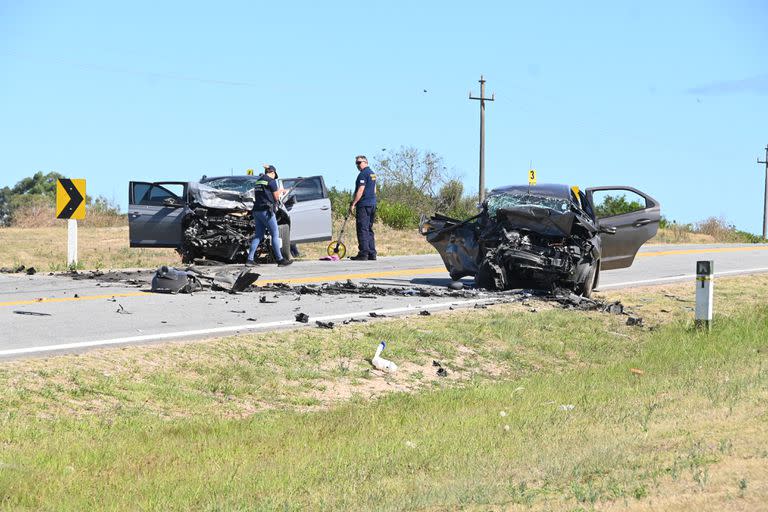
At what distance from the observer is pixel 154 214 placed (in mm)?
19969

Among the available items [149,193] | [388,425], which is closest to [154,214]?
[149,193]

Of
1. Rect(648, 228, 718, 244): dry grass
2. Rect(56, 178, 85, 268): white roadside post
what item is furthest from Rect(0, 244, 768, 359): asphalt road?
Rect(648, 228, 718, 244): dry grass

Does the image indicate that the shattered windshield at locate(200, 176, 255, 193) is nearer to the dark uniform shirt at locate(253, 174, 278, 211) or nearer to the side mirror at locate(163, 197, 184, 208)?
the side mirror at locate(163, 197, 184, 208)

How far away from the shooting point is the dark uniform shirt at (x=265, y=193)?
18859mm

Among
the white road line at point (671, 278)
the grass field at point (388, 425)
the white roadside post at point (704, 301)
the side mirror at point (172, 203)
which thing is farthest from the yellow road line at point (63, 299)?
the white road line at point (671, 278)

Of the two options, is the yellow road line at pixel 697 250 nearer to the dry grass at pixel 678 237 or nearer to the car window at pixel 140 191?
A: the dry grass at pixel 678 237

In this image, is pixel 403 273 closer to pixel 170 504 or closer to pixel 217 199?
pixel 217 199

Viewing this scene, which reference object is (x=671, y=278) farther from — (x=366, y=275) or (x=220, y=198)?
(x=220, y=198)

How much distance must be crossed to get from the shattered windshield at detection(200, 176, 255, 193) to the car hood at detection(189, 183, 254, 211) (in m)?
0.35

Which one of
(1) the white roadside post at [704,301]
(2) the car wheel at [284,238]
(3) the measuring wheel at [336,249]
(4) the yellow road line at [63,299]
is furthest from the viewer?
(3) the measuring wheel at [336,249]

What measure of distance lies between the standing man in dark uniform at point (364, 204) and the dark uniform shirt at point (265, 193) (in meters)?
2.98

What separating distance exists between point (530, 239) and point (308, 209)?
7.32 metres

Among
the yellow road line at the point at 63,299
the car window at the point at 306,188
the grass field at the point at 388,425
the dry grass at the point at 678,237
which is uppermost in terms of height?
the car window at the point at 306,188

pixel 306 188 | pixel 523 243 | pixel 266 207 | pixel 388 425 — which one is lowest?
pixel 388 425
